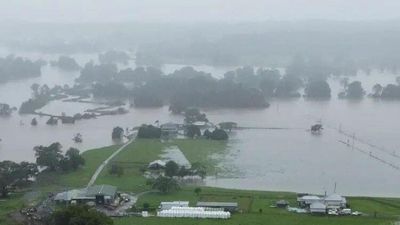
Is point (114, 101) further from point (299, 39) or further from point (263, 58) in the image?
point (299, 39)

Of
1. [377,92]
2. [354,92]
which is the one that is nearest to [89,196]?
[354,92]

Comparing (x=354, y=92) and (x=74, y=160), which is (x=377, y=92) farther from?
(x=74, y=160)

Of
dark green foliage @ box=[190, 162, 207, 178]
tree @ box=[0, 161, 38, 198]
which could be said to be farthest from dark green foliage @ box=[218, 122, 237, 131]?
tree @ box=[0, 161, 38, 198]

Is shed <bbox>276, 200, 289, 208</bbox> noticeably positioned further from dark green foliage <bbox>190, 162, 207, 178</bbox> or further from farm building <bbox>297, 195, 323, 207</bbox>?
dark green foliage <bbox>190, 162, 207, 178</bbox>

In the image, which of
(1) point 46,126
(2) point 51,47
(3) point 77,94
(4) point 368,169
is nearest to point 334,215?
(4) point 368,169

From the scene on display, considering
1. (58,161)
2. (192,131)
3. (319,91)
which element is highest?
(319,91)

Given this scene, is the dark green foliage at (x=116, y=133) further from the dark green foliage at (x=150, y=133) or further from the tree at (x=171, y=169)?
the tree at (x=171, y=169)
